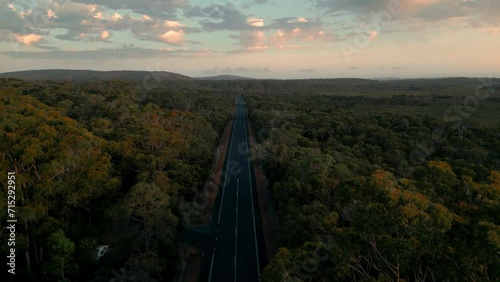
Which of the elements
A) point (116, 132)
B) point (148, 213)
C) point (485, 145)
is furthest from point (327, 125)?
point (148, 213)

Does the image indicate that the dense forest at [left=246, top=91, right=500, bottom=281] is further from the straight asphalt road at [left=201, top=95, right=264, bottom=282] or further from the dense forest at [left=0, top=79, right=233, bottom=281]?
the dense forest at [left=0, top=79, right=233, bottom=281]

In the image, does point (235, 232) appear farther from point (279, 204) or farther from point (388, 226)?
point (388, 226)

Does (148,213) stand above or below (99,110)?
below

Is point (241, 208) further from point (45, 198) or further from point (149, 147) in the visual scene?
point (45, 198)

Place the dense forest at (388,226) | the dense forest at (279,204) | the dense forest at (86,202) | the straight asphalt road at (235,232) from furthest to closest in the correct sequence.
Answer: the straight asphalt road at (235,232) < the dense forest at (86,202) < the dense forest at (279,204) < the dense forest at (388,226)

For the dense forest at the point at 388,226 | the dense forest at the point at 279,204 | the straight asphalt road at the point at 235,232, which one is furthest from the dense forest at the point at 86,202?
the dense forest at the point at 388,226

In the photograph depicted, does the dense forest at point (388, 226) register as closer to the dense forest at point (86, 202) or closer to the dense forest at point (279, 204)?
the dense forest at point (279, 204)

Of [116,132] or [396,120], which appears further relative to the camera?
[396,120]

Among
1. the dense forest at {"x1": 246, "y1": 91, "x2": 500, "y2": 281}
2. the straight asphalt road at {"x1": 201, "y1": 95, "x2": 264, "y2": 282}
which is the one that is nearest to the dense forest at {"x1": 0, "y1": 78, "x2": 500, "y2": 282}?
the dense forest at {"x1": 246, "y1": 91, "x2": 500, "y2": 281}
